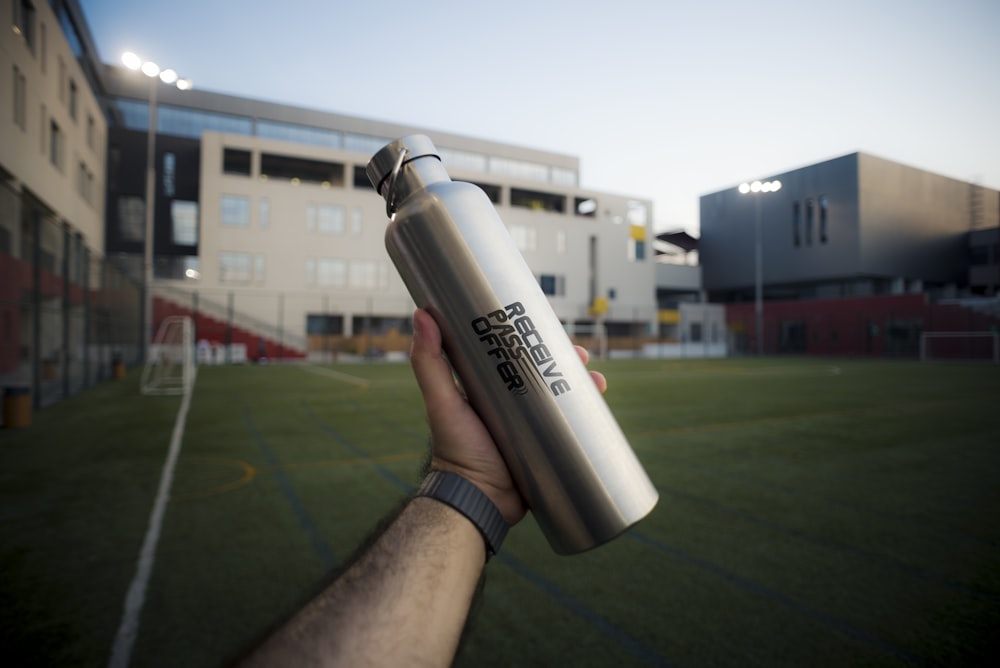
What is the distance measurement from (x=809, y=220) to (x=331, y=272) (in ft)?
105

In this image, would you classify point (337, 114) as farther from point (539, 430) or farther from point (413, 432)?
point (539, 430)

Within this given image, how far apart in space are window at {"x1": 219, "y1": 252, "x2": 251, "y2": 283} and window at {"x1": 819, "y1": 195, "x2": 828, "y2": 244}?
117 feet

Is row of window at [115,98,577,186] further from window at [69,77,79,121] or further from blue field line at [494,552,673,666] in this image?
blue field line at [494,552,673,666]

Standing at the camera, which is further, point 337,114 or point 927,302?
point 337,114

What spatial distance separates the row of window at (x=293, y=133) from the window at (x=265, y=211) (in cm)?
1315

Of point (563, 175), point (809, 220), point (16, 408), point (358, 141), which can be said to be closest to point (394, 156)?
point (16, 408)

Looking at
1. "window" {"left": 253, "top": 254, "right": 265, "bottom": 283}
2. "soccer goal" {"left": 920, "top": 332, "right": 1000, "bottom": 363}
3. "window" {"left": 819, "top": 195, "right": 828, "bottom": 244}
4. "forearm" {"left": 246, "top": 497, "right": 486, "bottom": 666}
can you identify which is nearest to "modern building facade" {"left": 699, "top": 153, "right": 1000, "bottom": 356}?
"window" {"left": 819, "top": 195, "right": 828, "bottom": 244}

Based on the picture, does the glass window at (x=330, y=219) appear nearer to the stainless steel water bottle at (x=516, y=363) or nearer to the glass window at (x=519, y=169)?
the glass window at (x=519, y=169)

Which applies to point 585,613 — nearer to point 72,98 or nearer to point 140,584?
point 140,584

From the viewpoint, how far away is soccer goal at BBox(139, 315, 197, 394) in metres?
12.9

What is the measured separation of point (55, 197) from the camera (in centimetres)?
1903

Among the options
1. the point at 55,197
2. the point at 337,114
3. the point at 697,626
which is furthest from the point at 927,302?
the point at 337,114

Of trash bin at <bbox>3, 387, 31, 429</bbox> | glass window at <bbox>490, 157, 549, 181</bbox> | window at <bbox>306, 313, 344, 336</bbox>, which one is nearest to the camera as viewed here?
trash bin at <bbox>3, 387, 31, 429</bbox>

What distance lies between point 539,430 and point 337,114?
56010 mm
